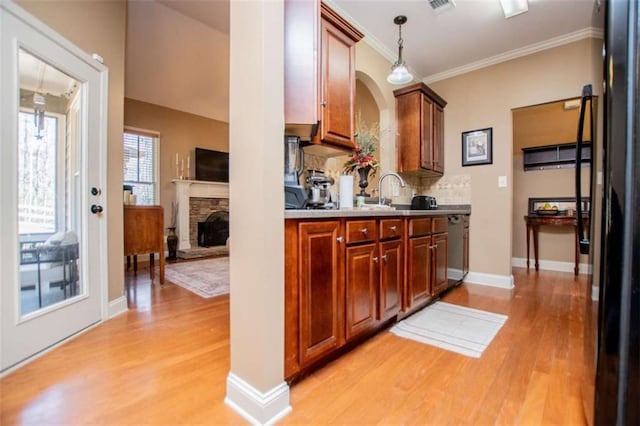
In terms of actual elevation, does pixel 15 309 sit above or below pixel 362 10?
below

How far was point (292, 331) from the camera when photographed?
52.7 inches

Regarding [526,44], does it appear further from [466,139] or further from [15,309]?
[15,309]

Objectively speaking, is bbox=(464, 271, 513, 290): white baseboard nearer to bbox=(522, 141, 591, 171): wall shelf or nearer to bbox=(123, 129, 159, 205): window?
bbox=(522, 141, 591, 171): wall shelf

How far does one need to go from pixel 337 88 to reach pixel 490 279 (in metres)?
3.01

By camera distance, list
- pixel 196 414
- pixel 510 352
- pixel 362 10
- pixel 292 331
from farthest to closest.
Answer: pixel 362 10 → pixel 510 352 → pixel 292 331 → pixel 196 414

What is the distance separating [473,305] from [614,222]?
202 centimetres

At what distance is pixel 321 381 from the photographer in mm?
1471

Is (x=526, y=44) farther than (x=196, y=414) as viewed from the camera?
Yes

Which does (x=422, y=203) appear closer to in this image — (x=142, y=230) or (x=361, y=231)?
(x=361, y=231)

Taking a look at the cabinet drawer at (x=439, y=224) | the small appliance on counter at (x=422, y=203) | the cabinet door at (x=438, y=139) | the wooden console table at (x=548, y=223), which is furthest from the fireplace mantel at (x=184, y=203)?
the wooden console table at (x=548, y=223)

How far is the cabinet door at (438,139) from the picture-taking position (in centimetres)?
366

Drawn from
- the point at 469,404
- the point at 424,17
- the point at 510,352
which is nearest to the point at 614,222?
the point at 469,404

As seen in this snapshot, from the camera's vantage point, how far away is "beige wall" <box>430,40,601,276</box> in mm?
3135

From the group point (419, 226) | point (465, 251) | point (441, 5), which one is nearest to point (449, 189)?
point (465, 251)
